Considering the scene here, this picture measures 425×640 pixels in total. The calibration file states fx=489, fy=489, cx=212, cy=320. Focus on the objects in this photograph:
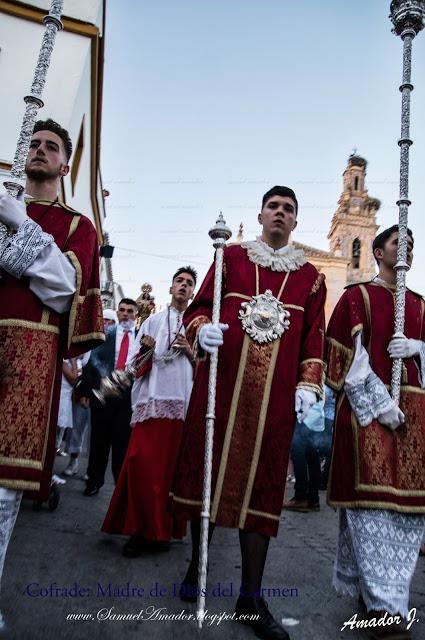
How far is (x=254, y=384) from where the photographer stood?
2.66 meters

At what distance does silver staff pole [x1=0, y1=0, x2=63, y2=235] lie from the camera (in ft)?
6.57

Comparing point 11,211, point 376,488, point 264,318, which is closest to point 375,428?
point 376,488

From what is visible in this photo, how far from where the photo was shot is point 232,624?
2.32 metres

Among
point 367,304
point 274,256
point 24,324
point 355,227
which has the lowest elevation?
point 24,324

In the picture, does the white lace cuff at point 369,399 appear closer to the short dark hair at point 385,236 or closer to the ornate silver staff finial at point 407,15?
the short dark hair at point 385,236

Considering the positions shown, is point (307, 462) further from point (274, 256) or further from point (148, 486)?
point (274, 256)

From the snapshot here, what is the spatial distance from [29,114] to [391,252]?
7.43ft

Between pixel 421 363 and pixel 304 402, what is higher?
pixel 421 363

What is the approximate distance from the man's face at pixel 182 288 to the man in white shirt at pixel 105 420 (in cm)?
68

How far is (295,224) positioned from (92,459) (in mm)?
3289

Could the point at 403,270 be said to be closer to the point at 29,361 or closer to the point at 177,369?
the point at 177,369

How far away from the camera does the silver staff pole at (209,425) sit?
221cm

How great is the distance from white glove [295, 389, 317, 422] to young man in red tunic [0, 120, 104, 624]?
109 cm

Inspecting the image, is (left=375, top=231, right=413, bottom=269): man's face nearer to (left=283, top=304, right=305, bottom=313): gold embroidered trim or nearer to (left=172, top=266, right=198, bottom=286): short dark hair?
(left=283, top=304, right=305, bottom=313): gold embroidered trim
